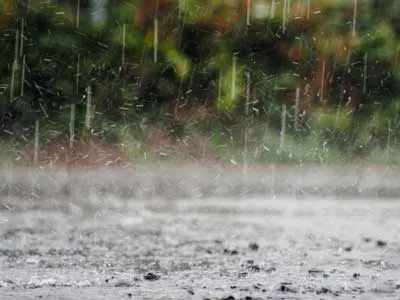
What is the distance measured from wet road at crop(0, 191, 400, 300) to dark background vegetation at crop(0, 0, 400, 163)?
116 inches

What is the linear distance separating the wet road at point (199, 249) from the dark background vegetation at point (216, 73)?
295 cm

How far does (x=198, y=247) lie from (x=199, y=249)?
11cm

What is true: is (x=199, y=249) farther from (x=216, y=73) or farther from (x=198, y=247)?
(x=216, y=73)

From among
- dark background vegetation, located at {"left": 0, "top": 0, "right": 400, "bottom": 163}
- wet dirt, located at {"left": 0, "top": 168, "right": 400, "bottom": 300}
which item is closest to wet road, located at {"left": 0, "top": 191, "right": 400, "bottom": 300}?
wet dirt, located at {"left": 0, "top": 168, "right": 400, "bottom": 300}

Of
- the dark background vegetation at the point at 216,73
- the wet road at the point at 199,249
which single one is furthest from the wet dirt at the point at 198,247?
the dark background vegetation at the point at 216,73

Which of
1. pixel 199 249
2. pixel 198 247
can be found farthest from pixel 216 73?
pixel 199 249

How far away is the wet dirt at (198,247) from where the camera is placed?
395 cm

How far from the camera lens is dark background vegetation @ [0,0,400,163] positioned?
12.0 meters

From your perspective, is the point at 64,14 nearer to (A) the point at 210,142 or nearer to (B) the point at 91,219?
(A) the point at 210,142

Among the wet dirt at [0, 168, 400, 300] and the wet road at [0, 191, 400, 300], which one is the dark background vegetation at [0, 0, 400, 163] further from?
the wet road at [0, 191, 400, 300]

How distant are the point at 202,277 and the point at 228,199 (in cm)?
496

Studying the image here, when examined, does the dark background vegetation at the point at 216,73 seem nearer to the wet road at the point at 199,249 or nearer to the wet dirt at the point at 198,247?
the wet dirt at the point at 198,247

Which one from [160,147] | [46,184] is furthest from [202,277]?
[160,147]

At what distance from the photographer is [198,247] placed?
18.5 ft
